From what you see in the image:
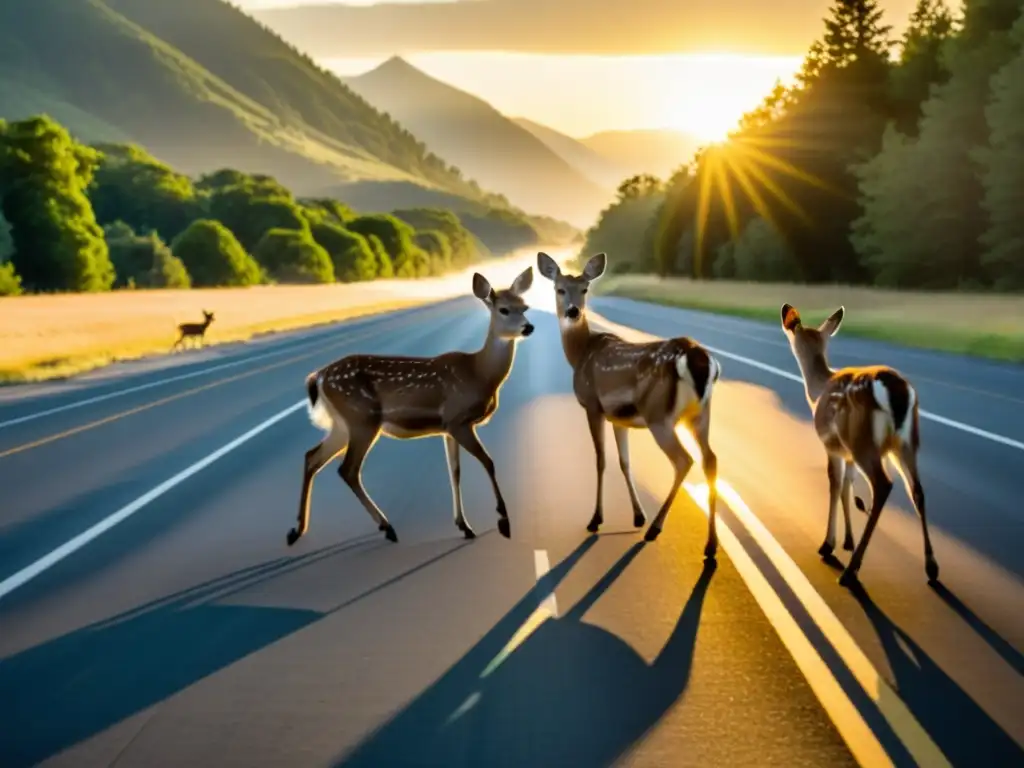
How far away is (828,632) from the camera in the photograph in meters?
7.56

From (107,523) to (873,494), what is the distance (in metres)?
6.38

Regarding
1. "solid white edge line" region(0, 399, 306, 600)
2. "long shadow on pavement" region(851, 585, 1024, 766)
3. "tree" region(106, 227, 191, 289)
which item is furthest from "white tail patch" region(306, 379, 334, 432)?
"tree" region(106, 227, 191, 289)

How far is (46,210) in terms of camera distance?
89.7m

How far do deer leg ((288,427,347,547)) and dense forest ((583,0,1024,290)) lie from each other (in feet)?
185

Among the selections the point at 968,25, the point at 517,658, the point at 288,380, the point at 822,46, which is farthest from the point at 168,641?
the point at 822,46

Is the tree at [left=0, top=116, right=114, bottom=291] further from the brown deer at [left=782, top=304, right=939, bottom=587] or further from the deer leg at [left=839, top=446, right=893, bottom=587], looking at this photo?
the deer leg at [left=839, top=446, right=893, bottom=587]

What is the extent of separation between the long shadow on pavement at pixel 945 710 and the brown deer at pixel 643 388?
84.3 inches

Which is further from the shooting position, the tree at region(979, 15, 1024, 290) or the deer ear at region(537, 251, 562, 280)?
the tree at region(979, 15, 1024, 290)

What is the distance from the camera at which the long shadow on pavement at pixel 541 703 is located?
18.6 ft

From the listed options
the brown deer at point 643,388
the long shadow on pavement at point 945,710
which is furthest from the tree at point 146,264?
the long shadow on pavement at point 945,710

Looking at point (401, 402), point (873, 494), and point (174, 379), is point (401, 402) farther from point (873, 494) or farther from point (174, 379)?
point (174, 379)

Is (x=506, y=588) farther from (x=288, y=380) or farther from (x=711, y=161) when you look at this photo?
(x=711, y=161)

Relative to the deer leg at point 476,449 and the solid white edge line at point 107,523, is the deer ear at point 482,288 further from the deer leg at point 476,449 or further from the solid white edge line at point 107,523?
the solid white edge line at point 107,523

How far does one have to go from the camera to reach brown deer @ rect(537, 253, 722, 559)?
379 inches
